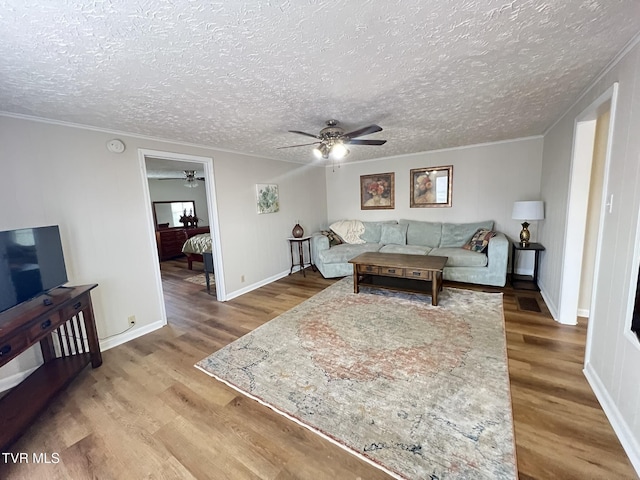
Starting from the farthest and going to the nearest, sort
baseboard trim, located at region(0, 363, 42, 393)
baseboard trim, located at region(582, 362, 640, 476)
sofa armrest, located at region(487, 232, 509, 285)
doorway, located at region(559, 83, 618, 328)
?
sofa armrest, located at region(487, 232, 509, 285)
doorway, located at region(559, 83, 618, 328)
baseboard trim, located at region(0, 363, 42, 393)
baseboard trim, located at region(582, 362, 640, 476)

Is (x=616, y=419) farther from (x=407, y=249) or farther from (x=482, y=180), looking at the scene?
(x=482, y=180)

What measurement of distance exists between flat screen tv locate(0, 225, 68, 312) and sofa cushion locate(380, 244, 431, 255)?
161 inches

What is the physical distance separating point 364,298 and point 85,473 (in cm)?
297

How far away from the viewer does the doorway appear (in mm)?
2446

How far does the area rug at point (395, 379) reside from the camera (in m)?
1.48

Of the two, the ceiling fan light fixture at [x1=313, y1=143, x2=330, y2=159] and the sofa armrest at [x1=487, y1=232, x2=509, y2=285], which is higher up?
the ceiling fan light fixture at [x1=313, y1=143, x2=330, y2=159]

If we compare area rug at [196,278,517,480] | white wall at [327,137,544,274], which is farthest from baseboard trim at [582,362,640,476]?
white wall at [327,137,544,274]

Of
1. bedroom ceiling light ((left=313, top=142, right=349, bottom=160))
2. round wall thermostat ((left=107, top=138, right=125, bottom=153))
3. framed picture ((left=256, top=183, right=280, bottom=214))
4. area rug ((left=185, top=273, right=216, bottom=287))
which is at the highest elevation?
round wall thermostat ((left=107, top=138, right=125, bottom=153))

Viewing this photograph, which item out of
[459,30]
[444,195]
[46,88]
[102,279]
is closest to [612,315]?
[459,30]

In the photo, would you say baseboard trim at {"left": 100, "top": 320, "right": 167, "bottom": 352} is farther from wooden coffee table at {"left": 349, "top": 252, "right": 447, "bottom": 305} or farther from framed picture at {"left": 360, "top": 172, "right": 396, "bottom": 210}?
framed picture at {"left": 360, "top": 172, "right": 396, "bottom": 210}

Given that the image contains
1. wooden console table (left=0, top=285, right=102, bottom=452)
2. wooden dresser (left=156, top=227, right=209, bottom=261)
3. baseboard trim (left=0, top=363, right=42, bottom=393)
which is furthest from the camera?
wooden dresser (left=156, top=227, right=209, bottom=261)

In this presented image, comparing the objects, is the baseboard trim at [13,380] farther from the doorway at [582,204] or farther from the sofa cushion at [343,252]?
the doorway at [582,204]

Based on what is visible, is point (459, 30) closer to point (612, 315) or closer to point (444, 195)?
point (612, 315)

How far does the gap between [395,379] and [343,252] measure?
2.80 m
